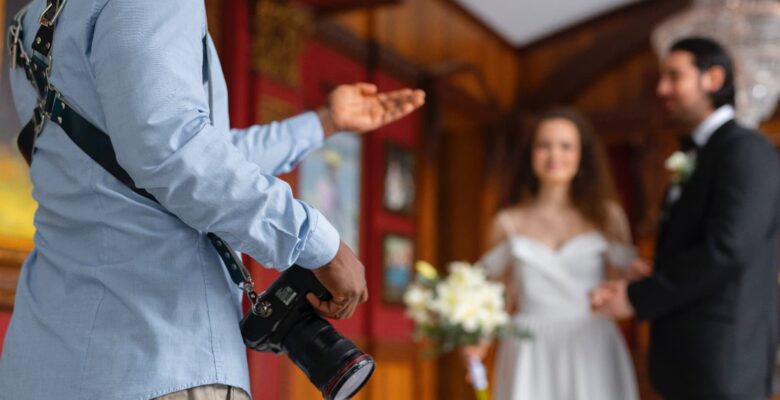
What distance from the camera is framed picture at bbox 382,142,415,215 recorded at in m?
7.18

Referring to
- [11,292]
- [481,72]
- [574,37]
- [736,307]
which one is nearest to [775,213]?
[736,307]

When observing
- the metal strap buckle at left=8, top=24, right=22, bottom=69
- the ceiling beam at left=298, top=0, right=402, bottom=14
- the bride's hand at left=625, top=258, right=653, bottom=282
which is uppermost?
the ceiling beam at left=298, top=0, right=402, bottom=14

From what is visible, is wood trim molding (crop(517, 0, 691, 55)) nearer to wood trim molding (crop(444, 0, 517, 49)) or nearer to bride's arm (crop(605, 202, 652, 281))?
wood trim molding (crop(444, 0, 517, 49))

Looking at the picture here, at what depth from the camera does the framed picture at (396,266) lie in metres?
7.07

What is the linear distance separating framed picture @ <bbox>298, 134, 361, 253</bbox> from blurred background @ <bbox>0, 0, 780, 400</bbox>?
2 cm

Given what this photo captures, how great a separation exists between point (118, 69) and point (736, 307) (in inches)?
95.6

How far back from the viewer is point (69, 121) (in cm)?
137

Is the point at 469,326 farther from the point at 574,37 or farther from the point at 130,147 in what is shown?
the point at 574,37

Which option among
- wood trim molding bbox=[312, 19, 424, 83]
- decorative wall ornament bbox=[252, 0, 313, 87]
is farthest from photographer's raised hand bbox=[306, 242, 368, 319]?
wood trim molding bbox=[312, 19, 424, 83]

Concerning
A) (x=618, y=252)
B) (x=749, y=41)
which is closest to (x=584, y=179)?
(x=618, y=252)

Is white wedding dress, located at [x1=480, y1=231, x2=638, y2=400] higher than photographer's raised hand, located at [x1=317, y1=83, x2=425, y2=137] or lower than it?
lower

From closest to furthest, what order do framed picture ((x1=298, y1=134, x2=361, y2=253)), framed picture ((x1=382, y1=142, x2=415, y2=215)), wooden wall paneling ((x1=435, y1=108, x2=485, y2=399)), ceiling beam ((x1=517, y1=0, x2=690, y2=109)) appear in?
framed picture ((x1=298, y1=134, x2=361, y2=253)), framed picture ((x1=382, y1=142, x2=415, y2=215)), ceiling beam ((x1=517, y1=0, x2=690, y2=109)), wooden wall paneling ((x1=435, y1=108, x2=485, y2=399))

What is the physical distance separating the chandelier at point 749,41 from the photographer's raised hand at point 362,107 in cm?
304

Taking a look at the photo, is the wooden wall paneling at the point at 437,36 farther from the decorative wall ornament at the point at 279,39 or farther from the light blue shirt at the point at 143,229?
the light blue shirt at the point at 143,229
